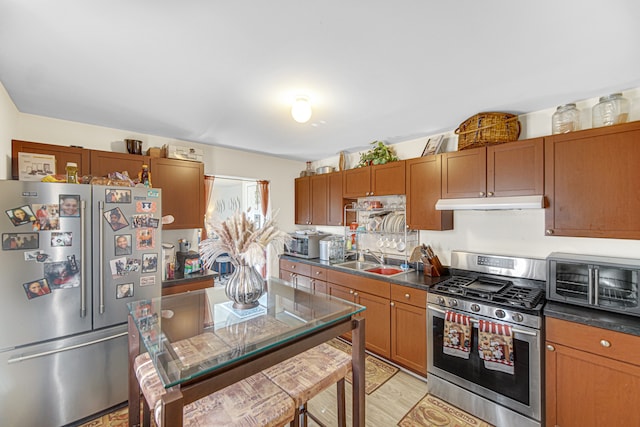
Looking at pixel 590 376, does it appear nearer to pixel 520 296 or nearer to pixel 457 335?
pixel 520 296

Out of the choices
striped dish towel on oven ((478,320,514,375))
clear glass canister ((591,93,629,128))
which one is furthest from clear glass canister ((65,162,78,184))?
clear glass canister ((591,93,629,128))

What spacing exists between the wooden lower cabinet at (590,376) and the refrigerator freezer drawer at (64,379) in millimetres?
3131

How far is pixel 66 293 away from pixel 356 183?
2.93m

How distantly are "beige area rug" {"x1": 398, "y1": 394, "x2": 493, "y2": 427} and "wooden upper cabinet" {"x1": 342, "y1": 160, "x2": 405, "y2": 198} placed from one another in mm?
1985

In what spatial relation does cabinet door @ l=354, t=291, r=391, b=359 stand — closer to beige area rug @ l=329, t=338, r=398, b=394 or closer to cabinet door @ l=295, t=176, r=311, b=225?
beige area rug @ l=329, t=338, r=398, b=394

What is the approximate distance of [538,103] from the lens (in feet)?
7.30

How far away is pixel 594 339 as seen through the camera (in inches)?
66.3

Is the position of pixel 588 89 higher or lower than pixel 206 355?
higher

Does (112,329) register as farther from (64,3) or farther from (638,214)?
(638,214)

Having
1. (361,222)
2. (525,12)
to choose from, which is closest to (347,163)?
(361,222)

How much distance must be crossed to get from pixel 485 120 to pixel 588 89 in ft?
2.14

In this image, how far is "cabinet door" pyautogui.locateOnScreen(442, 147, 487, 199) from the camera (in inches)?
96.2

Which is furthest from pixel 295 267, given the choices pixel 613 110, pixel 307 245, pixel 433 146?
pixel 613 110

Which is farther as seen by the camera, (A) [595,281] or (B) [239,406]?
(A) [595,281]
